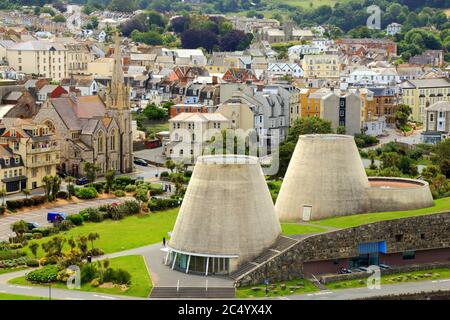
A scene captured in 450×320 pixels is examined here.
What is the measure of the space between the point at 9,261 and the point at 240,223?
11.7 meters

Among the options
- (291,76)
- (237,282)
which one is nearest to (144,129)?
(291,76)

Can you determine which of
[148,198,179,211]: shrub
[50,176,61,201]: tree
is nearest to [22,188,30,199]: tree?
[50,176,61,201]: tree

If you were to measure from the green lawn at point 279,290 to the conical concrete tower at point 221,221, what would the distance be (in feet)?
6.81

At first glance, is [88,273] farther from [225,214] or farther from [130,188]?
[130,188]

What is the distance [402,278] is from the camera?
4975cm

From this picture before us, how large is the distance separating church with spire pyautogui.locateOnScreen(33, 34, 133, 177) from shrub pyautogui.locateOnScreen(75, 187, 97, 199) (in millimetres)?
6507

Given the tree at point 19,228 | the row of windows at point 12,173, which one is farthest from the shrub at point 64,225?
the row of windows at point 12,173

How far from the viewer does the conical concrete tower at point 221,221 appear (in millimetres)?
48312

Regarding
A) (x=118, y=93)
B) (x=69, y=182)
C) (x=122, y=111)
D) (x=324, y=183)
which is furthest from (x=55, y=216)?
(x=118, y=93)

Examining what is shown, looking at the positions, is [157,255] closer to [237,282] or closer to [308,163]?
[237,282]

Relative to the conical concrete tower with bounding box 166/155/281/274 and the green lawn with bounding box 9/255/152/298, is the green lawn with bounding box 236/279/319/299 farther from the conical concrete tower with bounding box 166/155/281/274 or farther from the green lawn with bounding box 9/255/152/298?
the green lawn with bounding box 9/255/152/298

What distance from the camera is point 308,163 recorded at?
56.1m

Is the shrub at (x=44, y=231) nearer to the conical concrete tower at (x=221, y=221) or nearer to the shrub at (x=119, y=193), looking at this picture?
the conical concrete tower at (x=221, y=221)
